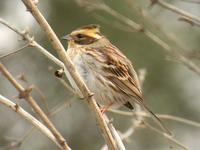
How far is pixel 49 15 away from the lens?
12.6m

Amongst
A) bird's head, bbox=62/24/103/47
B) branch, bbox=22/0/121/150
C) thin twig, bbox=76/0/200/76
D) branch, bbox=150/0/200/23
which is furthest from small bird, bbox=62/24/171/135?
branch, bbox=22/0/121/150

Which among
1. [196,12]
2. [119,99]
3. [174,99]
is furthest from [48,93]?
[119,99]

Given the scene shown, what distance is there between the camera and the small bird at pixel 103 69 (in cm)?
632

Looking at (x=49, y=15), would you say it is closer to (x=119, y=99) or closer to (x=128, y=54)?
(x=128, y=54)

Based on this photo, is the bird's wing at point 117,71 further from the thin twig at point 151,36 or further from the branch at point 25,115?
the branch at point 25,115

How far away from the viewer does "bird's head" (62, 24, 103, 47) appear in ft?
21.3

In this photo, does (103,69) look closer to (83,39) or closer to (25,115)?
(83,39)

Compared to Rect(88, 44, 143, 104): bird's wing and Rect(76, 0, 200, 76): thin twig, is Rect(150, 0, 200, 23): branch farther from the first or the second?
Rect(88, 44, 143, 104): bird's wing

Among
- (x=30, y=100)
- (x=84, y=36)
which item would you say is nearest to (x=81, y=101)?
(x=84, y=36)

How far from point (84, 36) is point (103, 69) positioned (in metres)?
0.36

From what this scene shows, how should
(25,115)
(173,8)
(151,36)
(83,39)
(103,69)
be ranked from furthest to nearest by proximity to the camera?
1. (83,39)
2. (103,69)
3. (151,36)
4. (173,8)
5. (25,115)

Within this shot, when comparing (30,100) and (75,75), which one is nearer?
(30,100)

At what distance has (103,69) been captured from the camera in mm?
6414

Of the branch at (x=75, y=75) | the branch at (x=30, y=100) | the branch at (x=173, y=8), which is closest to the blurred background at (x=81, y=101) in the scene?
the branch at (x=173, y=8)
